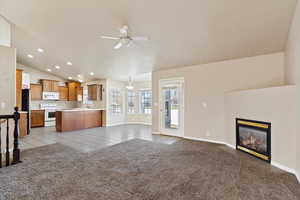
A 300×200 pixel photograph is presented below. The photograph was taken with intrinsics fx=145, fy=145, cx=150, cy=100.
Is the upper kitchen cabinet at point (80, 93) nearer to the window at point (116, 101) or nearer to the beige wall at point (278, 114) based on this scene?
the window at point (116, 101)

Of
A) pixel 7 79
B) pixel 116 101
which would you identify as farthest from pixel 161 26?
pixel 116 101

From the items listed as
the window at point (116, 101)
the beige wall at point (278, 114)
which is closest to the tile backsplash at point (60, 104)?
the window at point (116, 101)

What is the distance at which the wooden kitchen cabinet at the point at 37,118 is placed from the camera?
24.2 ft

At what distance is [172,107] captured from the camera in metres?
5.62

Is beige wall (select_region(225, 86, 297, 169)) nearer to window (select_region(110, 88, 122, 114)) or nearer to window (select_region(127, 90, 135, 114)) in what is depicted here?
window (select_region(127, 90, 135, 114))

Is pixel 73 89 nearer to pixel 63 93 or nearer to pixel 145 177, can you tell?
pixel 63 93

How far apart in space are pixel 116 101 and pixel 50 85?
372cm

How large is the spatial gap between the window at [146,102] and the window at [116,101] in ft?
4.42

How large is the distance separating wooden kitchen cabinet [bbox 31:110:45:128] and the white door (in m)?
6.41

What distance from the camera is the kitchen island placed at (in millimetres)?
6320

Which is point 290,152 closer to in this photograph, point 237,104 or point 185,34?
point 237,104

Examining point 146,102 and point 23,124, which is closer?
point 23,124

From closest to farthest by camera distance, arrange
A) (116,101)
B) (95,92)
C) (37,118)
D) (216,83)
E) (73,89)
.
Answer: (216,83) → (37,118) → (95,92) → (116,101) → (73,89)

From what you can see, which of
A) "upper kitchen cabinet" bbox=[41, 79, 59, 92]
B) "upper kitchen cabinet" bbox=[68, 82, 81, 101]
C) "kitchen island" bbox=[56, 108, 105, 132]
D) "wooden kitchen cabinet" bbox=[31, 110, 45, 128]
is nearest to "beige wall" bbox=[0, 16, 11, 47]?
"kitchen island" bbox=[56, 108, 105, 132]
